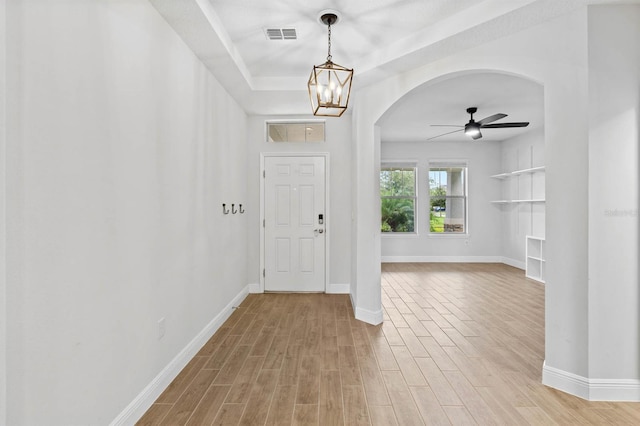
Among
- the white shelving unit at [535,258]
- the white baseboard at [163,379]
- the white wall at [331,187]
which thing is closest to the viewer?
the white baseboard at [163,379]

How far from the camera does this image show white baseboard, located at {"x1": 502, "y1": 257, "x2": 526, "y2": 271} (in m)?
6.79

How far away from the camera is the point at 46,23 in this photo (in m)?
1.36

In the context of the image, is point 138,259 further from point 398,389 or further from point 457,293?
point 457,293

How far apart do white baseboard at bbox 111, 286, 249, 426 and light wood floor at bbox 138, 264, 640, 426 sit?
6 cm

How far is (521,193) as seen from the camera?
6.87 metres

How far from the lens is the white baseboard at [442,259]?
7578 mm

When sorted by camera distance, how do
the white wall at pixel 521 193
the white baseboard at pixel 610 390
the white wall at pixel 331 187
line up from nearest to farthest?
the white baseboard at pixel 610 390
the white wall at pixel 331 187
the white wall at pixel 521 193

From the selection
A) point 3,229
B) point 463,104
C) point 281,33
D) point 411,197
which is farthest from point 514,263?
point 3,229

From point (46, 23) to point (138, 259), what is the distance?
1.28 metres

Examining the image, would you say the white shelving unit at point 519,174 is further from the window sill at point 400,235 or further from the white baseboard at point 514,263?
the window sill at point 400,235

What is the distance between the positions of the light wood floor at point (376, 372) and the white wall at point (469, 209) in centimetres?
333

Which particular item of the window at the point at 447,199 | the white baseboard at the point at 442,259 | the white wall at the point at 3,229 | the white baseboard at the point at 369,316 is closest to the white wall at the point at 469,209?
the white baseboard at the point at 442,259

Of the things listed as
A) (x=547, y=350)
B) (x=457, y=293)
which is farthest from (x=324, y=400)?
(x=457, y=293)

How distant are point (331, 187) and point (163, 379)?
Answer: 329 centimetres
